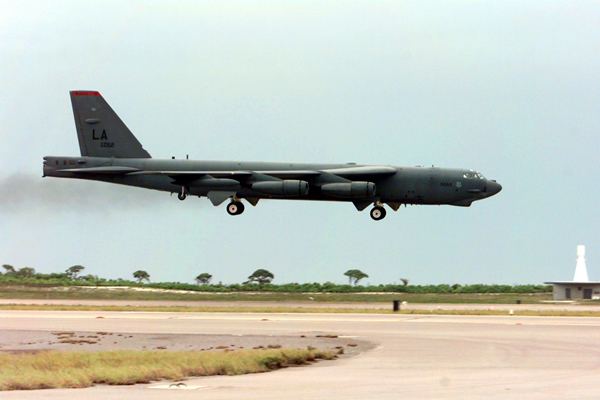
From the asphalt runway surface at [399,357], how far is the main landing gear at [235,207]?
36.0 ft

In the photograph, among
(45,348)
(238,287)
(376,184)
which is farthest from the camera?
(238,287)

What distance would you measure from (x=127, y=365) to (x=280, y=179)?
26.1m

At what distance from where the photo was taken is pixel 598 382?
50.7ft

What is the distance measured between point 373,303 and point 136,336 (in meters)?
22.2

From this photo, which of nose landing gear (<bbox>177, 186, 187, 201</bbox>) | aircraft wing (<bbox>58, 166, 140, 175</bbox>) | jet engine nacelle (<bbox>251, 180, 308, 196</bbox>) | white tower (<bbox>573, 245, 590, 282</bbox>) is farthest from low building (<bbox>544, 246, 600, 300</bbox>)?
aircraft wing (<bbox>58, 166, 140, 175</bbox>)

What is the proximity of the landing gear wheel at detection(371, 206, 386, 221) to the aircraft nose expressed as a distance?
6.19 meters

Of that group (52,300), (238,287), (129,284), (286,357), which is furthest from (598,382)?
(129,284)

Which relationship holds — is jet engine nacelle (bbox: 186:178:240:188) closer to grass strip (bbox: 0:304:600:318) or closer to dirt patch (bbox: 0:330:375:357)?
grass strip (bbox: 0:304:600:318)

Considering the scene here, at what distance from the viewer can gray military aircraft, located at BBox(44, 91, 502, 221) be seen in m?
43.2

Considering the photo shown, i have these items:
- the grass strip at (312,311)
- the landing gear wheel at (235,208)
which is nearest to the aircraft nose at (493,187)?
the grass strip at (312,311)

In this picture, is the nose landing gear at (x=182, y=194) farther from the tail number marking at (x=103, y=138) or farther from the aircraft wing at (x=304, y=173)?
the tail number marking at (x=103, y=138)

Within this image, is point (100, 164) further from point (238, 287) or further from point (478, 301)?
point (478, 301)

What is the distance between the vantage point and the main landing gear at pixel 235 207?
45.5m

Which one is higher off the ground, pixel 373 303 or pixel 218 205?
pixel 218 205
